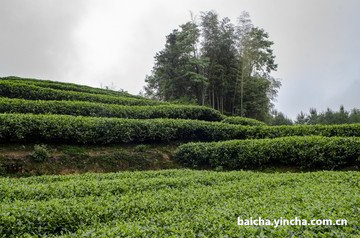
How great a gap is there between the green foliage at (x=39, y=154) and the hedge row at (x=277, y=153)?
674cm

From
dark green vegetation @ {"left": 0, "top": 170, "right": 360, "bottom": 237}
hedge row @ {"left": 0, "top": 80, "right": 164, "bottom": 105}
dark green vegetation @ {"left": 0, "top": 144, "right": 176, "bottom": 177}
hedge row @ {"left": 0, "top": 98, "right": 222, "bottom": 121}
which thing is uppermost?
hedge row @ {"left": 0, "top": 80, "right": 164, "bottom": 105}

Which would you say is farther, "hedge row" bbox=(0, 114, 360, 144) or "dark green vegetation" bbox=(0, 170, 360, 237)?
"hedge row" bbox=(0, 114, 360, 144)

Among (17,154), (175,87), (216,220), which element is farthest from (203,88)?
(216,220)

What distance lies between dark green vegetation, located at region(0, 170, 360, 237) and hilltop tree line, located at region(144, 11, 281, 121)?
31.2m

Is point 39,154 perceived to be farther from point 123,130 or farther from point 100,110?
point 100,110

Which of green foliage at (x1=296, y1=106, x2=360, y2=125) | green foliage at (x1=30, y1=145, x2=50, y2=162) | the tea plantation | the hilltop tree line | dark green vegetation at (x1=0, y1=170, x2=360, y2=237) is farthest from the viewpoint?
green foliage at (x1=296, y1=106, x2=360, y2=125)

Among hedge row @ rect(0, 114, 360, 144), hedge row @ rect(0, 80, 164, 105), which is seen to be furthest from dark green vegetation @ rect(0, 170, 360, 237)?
hedge row @ rect(0, 80, 164, 105)

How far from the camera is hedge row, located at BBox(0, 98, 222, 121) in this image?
58.2 ft

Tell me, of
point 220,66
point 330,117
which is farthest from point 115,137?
point 330,117

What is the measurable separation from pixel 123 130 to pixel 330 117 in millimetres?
60981

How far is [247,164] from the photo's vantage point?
629 inches

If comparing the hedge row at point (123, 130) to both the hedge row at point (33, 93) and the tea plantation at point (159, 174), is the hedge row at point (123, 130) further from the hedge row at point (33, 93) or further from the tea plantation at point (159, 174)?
the hedge row at point (33, 93)

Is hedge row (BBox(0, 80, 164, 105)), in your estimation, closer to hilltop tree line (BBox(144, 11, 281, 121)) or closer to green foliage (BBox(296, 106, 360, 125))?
hilltop tree line (BBox(144, 11, 281, 121))

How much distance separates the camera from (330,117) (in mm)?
67312
